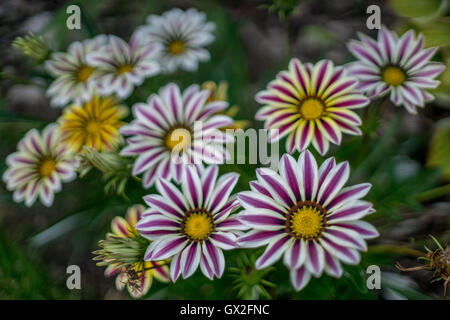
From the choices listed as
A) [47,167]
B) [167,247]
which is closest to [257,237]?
[167,247]

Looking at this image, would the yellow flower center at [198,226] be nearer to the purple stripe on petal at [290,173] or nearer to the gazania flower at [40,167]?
the purple stripe on petal at [290,173]

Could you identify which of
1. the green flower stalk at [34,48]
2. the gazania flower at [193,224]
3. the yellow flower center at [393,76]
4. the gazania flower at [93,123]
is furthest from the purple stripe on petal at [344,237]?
the green flower stalk at [34,48]

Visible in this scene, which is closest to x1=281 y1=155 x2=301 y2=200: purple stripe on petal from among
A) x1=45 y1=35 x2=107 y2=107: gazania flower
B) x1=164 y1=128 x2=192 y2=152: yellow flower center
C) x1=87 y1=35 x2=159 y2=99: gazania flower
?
x1=164 y1=128 x2=192 y2=152: yellow flower center

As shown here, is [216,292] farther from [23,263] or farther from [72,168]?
[23,263]

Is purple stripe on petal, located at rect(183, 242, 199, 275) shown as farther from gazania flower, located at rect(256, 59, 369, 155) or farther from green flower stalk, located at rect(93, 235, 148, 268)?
gazania flower, located at rect(256, 59, 369, 155)

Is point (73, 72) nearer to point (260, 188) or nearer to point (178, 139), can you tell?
point (178, 139)

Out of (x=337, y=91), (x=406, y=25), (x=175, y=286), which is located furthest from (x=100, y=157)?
(x=406, y=25)
